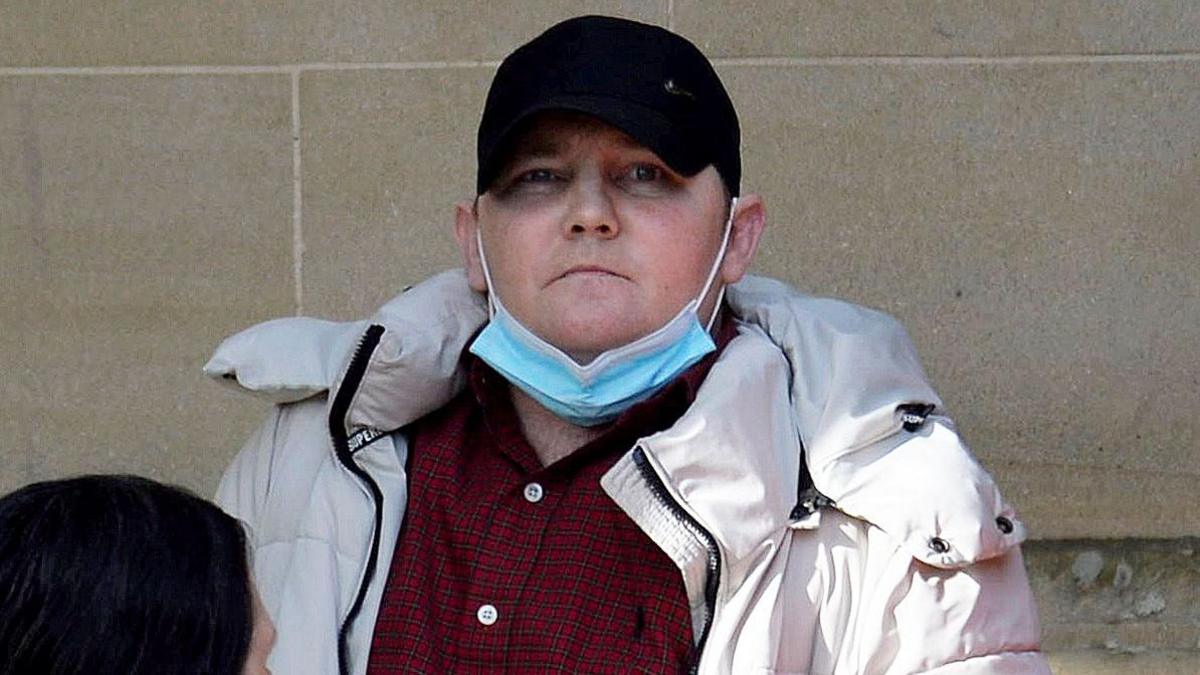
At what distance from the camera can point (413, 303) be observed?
10.0 ft

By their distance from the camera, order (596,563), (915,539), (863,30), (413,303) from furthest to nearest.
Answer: (863,30) → (413,303) → (596,563) → (915,539)

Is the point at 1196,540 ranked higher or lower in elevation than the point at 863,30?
lower

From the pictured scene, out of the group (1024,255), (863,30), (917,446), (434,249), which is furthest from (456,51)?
(917,446)

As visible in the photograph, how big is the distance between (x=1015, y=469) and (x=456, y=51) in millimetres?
1432

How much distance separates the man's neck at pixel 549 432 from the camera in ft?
9.91

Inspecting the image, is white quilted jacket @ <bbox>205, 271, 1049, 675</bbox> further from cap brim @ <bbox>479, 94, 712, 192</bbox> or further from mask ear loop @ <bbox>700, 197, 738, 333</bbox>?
cap brim @ <bbox>479, 94, 712, 192</bbox>

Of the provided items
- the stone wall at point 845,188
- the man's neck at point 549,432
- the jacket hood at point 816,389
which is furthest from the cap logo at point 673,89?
the stone wall at point 845,188

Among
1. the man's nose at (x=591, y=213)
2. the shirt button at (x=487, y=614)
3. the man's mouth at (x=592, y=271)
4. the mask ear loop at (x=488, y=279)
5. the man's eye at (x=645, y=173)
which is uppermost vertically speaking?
the man's eye at (x=645, y=173)

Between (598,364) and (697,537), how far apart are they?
1.14ft

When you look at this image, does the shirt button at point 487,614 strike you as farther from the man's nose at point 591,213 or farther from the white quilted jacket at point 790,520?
the man's nose at point 591,213

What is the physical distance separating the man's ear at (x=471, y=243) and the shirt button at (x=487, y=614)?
51 centimetres

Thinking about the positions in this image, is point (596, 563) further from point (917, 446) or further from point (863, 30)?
point (863, 30)

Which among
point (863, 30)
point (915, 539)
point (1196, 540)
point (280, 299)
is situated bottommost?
point (1196, 540)

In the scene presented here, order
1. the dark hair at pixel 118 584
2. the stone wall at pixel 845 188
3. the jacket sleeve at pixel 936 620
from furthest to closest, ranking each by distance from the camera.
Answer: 1. the stone wall at pixel 845 188
2. the jacket sleeve at pixel 936 620
3. the dark hair at pixel 118 584
